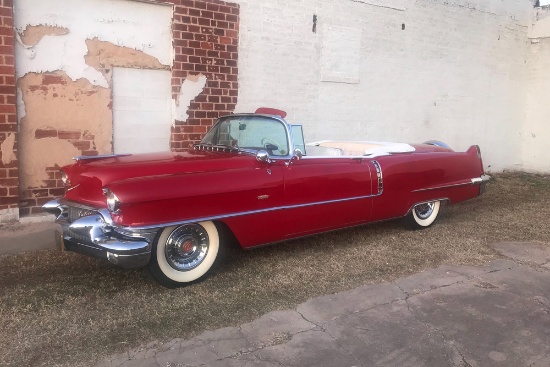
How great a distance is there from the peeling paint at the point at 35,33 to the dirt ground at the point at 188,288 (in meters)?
2.56

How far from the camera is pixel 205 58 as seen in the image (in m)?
6.98

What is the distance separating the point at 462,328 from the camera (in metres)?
3.47

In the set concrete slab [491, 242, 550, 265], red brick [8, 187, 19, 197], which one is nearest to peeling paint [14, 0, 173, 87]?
red brick [8, 187, 19, 197]

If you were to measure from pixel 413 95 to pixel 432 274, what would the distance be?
5.85m

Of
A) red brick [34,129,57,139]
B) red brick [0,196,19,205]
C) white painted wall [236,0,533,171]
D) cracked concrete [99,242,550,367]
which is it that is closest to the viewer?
cracked concrete [99,242,550,367]

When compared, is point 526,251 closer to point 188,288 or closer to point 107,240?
point 188,288

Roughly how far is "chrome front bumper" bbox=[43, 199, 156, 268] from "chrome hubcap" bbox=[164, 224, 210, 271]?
26cm

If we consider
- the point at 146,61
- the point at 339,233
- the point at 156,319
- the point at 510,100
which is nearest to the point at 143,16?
the point at 146,61

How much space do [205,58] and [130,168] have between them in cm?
354

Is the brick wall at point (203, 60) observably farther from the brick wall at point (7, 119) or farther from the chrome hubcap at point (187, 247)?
the chrome hubcap at point (187, 247)

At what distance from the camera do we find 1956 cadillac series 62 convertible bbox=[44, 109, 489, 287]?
366 cm

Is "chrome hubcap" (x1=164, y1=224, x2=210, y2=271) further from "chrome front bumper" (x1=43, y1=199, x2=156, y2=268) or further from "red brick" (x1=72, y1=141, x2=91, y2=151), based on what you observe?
"red brick" (x1=72, y1=141, x2=91, y2=151)

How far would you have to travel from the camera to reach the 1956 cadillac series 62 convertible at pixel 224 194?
366 centimetres

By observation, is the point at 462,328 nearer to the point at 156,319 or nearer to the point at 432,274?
the point at 432,274
